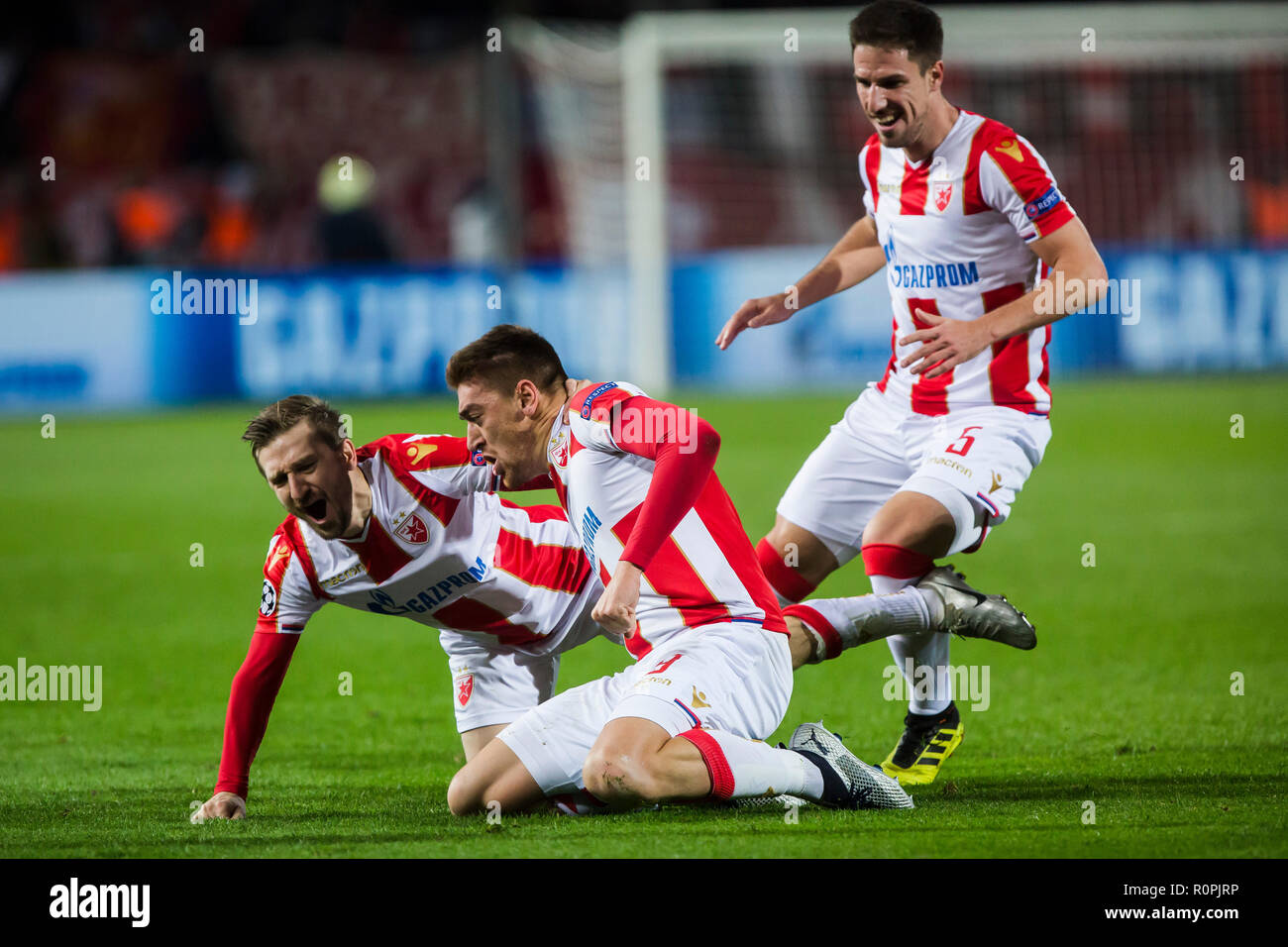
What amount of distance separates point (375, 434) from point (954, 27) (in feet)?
23.7

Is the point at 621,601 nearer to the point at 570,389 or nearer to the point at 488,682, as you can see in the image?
the point at 570,389

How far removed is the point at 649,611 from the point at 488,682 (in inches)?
37.1

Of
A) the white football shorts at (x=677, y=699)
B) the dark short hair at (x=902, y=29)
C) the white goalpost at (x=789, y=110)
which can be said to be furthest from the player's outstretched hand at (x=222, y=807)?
the white goalpost at (x=789, y=110)

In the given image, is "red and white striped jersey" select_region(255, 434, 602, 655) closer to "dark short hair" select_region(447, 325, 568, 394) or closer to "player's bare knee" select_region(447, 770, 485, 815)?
"dark short hair" select_region(447, 325, 568, 394)

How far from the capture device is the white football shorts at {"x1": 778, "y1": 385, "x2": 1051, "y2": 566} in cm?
530

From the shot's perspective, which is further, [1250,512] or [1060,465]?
[1060,465]

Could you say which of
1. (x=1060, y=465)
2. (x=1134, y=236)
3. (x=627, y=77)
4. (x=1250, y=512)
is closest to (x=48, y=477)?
(x=627, y=77)

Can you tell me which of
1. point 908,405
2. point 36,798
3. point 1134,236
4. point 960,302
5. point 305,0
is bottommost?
point 36,798

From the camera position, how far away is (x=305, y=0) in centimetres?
2930

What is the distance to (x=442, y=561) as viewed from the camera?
16.8ft

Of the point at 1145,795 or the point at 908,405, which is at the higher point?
the point at 908,405

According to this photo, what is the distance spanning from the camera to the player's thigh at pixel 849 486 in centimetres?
566

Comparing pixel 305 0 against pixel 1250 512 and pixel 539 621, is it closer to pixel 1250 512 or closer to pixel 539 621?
pixel 1250 512

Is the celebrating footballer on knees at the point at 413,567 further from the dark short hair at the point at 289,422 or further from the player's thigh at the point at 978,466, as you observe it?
the player's thigh at the point at 978,466
